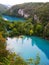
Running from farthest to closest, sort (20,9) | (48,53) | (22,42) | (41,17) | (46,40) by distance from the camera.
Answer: (20,9) → (41,17) → (46,40) → (22,42) → (48,53)

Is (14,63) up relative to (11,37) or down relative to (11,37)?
up

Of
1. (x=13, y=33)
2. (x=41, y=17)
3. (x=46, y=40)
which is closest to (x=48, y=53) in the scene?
(x=46, y=40)

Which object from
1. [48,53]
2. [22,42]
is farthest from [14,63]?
[22,42]

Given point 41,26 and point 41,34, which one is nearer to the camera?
point 41,34

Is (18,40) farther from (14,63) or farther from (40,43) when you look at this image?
(14,63)

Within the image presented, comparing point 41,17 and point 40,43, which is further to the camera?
point 41,17

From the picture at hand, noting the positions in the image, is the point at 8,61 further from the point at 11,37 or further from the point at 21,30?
the point at 21,30

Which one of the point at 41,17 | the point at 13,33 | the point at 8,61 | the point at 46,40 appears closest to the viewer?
the point at 8,61

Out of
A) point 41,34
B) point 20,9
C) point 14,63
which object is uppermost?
point 14,63

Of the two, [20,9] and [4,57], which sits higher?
[4,57]
